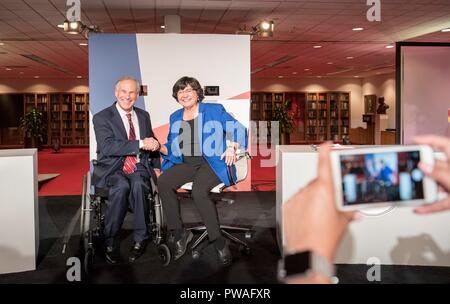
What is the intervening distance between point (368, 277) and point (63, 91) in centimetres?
1588

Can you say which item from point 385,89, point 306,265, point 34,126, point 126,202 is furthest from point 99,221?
point 385,89

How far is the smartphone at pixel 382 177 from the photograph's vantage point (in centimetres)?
66

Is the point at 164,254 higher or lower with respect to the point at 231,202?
lower

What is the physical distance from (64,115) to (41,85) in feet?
4.36

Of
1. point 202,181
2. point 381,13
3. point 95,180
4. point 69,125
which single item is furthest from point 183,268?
point 69,125

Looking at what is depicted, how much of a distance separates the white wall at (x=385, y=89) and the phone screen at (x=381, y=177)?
1621 cm

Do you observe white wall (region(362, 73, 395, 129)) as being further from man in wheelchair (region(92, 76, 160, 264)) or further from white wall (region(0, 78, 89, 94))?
man in wheelchair (region(92, 76, 160, 264))

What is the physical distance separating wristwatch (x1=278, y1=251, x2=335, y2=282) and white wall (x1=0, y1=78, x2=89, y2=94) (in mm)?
17781

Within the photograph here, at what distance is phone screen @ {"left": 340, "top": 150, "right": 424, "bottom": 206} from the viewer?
666mm

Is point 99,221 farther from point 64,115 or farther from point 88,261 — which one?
point 64,115

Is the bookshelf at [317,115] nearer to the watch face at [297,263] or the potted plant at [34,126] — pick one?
the potted plant at [34,126]

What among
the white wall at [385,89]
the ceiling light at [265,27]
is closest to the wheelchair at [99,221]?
the ceiling light at [265,27]

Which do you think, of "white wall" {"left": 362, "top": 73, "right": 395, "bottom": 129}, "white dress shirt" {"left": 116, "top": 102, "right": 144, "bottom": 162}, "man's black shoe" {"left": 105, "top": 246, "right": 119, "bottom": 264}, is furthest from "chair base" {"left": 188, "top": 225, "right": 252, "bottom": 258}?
"white wall" {"left": 362, "top": 73, "right": 395, "bottom": 129}

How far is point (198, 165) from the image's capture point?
12.4 ft
